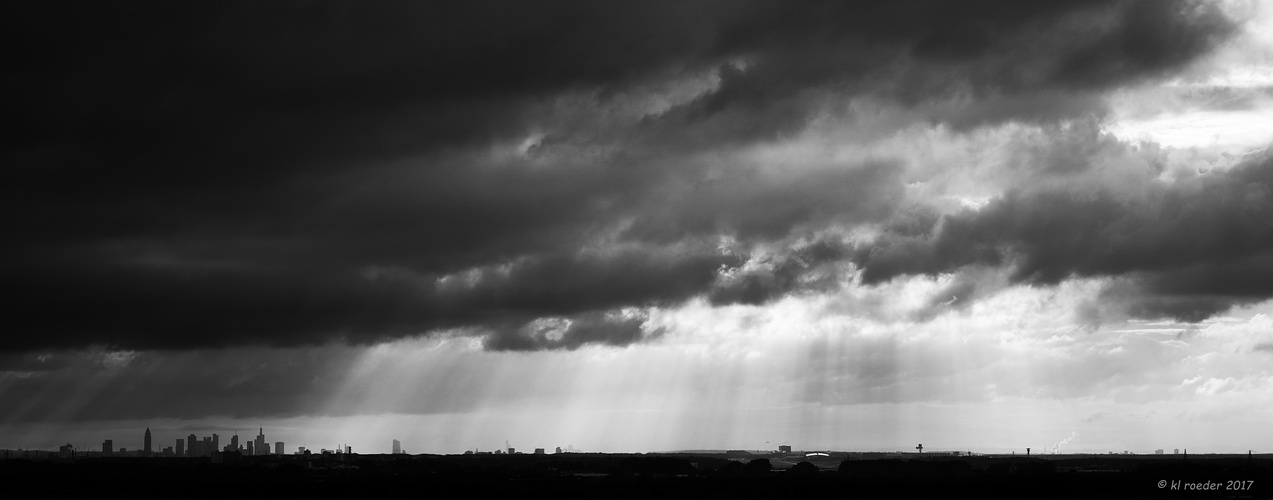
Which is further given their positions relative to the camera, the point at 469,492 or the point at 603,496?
the point at 469,492

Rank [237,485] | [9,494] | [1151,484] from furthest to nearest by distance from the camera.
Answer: [237,485], [1151,484], [9,494]

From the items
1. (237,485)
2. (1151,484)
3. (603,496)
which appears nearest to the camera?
(603,496)

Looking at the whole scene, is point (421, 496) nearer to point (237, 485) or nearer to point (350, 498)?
point (350, 498)

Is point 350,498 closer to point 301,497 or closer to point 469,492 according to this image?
point 301,497

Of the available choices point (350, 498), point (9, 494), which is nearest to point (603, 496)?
point (350, 498)

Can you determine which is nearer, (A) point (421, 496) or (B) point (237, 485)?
(A) point (421, 496)

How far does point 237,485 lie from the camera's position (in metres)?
198

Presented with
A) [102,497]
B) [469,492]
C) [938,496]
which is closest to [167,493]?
[102,497]

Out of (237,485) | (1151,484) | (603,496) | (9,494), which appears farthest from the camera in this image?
(237,485)

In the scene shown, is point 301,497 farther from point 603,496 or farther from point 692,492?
point 692,492

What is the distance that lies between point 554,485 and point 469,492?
74.5 feet

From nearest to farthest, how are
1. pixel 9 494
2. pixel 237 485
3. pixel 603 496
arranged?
pixel 603 496, pixel 9 494, pixel 237 485

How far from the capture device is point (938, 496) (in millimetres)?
155875

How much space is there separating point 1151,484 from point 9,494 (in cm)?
15208
